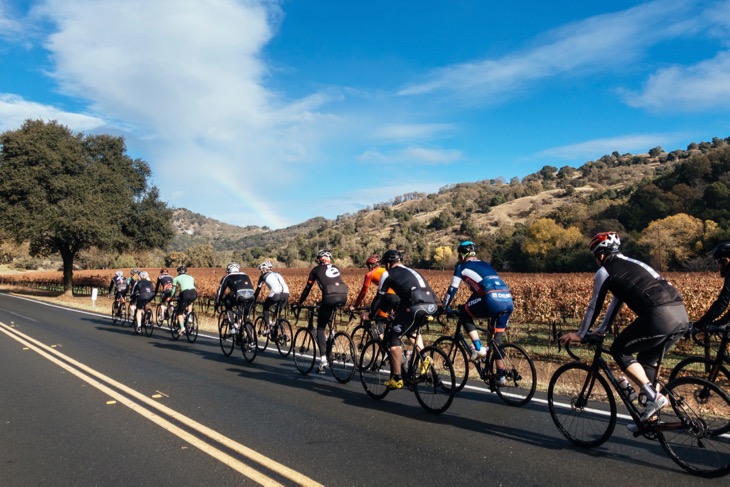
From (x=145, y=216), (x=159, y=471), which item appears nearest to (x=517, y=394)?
(x=159, y=471)

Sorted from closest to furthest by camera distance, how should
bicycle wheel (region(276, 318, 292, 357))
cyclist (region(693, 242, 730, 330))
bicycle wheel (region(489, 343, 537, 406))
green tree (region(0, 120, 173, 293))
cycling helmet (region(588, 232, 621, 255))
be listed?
1. cycling helmet (region(588, 232, 621, 255))
2. cyclist (region(693, 242, 730, 330))
3. bicycle wheel (region(489, 343, 537, 406))
4. bicycle wheel (region(276, 318, 292, 357))
5. green tree (region(0, 120, 173, 293))

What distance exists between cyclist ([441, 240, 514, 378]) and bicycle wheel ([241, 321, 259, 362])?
15.6 ft

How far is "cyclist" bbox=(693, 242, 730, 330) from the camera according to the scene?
4.93 m

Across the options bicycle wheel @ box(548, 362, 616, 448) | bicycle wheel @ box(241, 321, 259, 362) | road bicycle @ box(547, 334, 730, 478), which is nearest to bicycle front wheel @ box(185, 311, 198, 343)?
bicycle wheel @ box(241, 321, 259, 362)

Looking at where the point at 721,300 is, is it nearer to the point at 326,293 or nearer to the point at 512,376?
the point at 512,376

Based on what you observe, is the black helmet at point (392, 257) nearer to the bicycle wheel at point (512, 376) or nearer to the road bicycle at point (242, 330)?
the bicycle wheel at point (512, 376)

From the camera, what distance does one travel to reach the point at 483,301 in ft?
20.0

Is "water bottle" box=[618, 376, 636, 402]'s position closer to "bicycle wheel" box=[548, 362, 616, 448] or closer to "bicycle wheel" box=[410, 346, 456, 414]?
"bicycle wheel" box=[548, 362, 616, 448]

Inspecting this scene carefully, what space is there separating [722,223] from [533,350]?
43.3m

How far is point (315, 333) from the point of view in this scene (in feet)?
27.7

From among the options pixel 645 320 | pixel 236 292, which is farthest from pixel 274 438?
pixel 236 292

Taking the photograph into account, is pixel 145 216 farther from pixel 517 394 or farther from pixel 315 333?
pixel 517 394

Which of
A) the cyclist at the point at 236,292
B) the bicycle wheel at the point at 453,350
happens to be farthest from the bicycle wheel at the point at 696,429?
the cyclist at the point at 236,292

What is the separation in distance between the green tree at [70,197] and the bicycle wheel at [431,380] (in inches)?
1175
